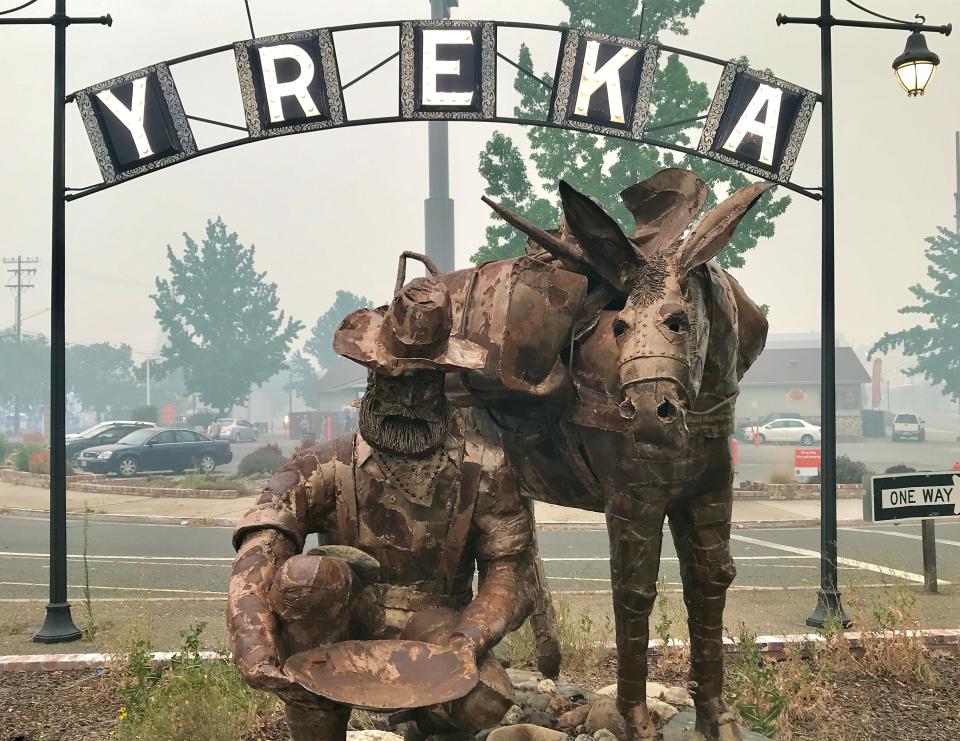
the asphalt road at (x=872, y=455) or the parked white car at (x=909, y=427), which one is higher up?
the parked white car at (x=909, y=427)

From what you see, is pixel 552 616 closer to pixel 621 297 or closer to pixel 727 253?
pixel 621 297

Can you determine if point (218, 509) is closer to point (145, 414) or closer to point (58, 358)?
point (58, 358)

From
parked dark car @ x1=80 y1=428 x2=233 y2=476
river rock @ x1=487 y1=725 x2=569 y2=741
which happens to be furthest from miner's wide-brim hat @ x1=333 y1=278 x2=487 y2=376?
parked dark car @ x1=80 y1=428 x2=233 y2=476

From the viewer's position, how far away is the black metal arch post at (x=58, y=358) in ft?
19.3

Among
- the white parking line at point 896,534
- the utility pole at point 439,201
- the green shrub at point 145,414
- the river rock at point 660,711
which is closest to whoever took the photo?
the river rock at point 660,711

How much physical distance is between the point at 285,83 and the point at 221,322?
31.6m

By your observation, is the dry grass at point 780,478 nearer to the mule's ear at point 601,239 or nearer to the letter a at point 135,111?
the letter a at point 135,111

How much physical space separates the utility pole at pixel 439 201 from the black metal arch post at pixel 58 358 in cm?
1101

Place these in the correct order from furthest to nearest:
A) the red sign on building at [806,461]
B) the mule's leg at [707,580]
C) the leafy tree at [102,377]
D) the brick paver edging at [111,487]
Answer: the leafy tree at [102,377], the brick paver edging at [111,487], the red sign on building at [806,461], the mule's leg at [707,580]

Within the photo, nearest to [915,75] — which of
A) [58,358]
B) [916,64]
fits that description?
[916,64]

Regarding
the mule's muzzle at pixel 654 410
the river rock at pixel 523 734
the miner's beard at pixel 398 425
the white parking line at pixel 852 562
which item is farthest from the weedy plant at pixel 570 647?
the white parking line at pixel 852 562

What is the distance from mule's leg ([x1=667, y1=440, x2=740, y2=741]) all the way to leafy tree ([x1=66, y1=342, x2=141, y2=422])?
200 ft

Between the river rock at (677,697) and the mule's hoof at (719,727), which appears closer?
the mule's hoof at (719,727)

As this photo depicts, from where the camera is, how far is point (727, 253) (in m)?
15.5
